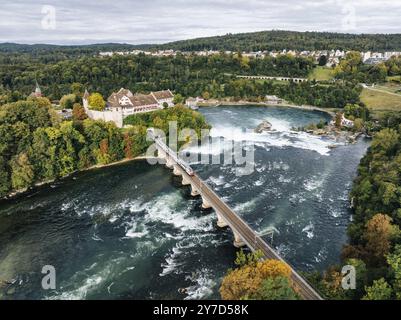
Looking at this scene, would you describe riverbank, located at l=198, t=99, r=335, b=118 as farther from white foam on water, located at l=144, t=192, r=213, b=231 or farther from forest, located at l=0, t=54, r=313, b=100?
white foam on water, located at l=144, t=192, r=213, b=231

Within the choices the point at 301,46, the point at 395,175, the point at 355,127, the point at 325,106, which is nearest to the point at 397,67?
the point at 325,106

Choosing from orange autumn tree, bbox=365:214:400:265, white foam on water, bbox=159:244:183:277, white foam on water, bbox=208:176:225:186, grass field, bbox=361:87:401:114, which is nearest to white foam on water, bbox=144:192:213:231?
white foam on water, bbox=159:244:183:277

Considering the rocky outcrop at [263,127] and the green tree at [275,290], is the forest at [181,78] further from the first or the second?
the green tree at [275,290]

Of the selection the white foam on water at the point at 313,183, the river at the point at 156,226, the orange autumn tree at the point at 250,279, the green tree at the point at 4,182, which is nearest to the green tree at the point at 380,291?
the orange autumn tree at the point at 250,279

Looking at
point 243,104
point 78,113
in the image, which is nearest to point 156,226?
point 78,113

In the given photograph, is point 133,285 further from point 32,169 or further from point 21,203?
point 32,169

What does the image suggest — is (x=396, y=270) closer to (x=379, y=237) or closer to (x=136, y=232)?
(x=379, y=237)

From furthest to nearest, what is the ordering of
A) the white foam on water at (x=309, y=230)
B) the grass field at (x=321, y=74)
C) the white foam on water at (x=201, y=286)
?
the grass field at (x=321, y=74) → the white foam on water at (x=309, y=230) → the white foam on water at (x=201, y=286)
